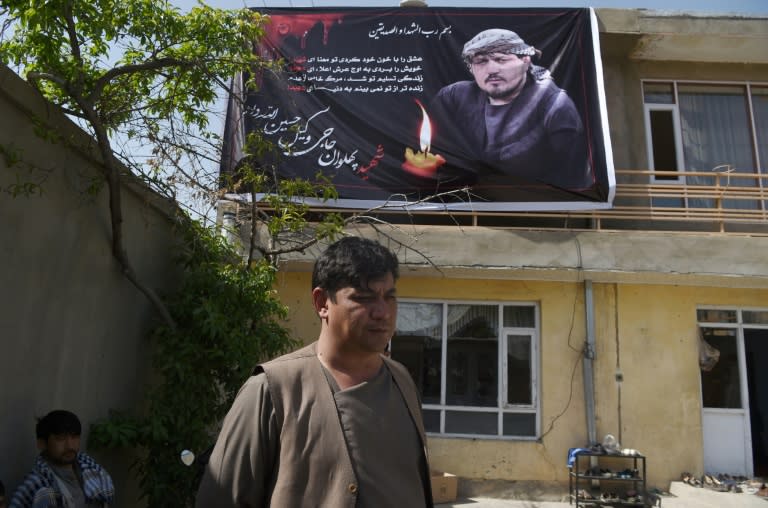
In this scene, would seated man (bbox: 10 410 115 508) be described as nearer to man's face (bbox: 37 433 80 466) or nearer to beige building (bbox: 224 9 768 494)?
man's face (bbox: 37 433 80 466)

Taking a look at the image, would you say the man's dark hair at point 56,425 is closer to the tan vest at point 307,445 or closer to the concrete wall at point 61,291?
the concrete wall at point 61,291

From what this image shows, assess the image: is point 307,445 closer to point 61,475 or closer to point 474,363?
point 61,475

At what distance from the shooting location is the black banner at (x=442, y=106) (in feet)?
30.4

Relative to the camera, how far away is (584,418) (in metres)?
9.05

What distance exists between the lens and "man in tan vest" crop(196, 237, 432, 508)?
165 cm

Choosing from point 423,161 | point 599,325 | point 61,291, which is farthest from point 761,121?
point 61,291

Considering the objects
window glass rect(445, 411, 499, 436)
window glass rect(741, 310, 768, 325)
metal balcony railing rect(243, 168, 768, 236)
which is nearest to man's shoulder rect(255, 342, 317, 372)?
metal balcony railing rect(243, 168, 768, 236)

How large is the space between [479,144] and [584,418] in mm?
4075

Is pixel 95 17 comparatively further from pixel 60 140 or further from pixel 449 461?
pixel 449 461

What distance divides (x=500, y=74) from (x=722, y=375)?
5.34m

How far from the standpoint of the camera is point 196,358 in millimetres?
5426

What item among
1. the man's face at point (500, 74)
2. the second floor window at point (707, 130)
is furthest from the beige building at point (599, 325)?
the man's face at point (500, 74)

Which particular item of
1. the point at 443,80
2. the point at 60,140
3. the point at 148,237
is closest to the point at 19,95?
the point at 60,140

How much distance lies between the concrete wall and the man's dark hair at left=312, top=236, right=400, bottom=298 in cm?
263
